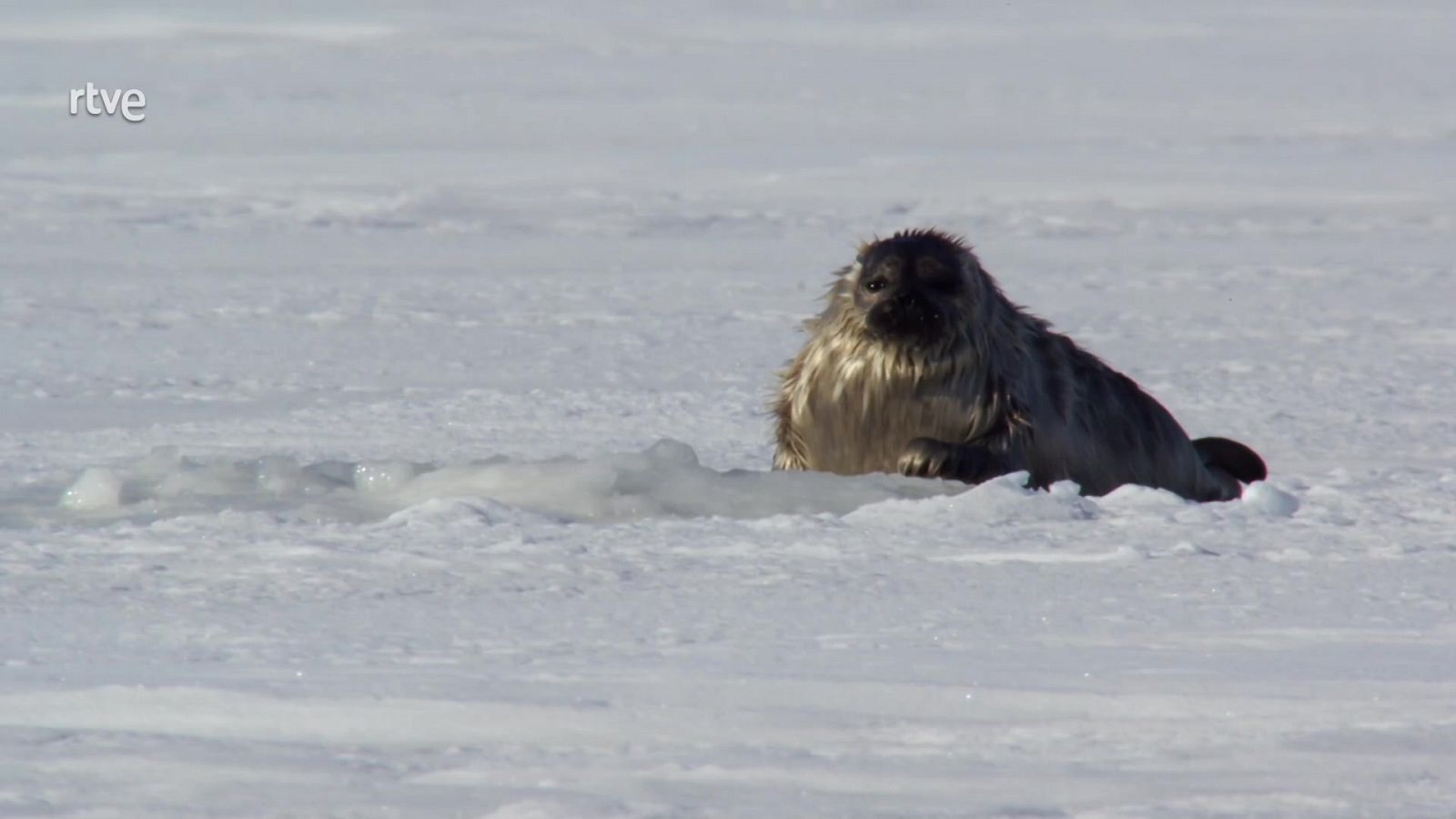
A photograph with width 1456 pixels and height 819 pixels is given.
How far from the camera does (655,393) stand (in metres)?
7.58

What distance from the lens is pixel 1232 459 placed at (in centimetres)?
579

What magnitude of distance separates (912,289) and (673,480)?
764mm

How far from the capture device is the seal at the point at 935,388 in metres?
5.17

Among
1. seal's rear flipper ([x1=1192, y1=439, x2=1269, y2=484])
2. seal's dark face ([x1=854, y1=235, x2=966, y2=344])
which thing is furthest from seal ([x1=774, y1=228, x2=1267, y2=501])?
seal's rear flipper ([x1=1192, y1=439, x2=1269, y2=484])

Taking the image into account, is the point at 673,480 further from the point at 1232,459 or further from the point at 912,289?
the point at 1232,459

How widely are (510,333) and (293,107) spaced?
9.86 meters

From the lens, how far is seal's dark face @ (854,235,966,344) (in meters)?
5.16

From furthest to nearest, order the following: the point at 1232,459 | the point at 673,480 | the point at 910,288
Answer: the point at 1232,459
the point at 910,288
the point at 673,480

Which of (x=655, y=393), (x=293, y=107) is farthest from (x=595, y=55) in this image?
(x=655, y=393)

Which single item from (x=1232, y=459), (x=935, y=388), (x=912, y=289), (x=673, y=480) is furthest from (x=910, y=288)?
(x=1232, y=459)

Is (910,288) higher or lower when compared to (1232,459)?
higher

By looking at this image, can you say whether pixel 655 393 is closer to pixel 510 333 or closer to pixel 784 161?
pixel 510 333

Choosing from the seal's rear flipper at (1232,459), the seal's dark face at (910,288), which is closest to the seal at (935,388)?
the seal's dark face at (910,288)

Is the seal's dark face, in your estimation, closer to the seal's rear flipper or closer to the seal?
the seal
